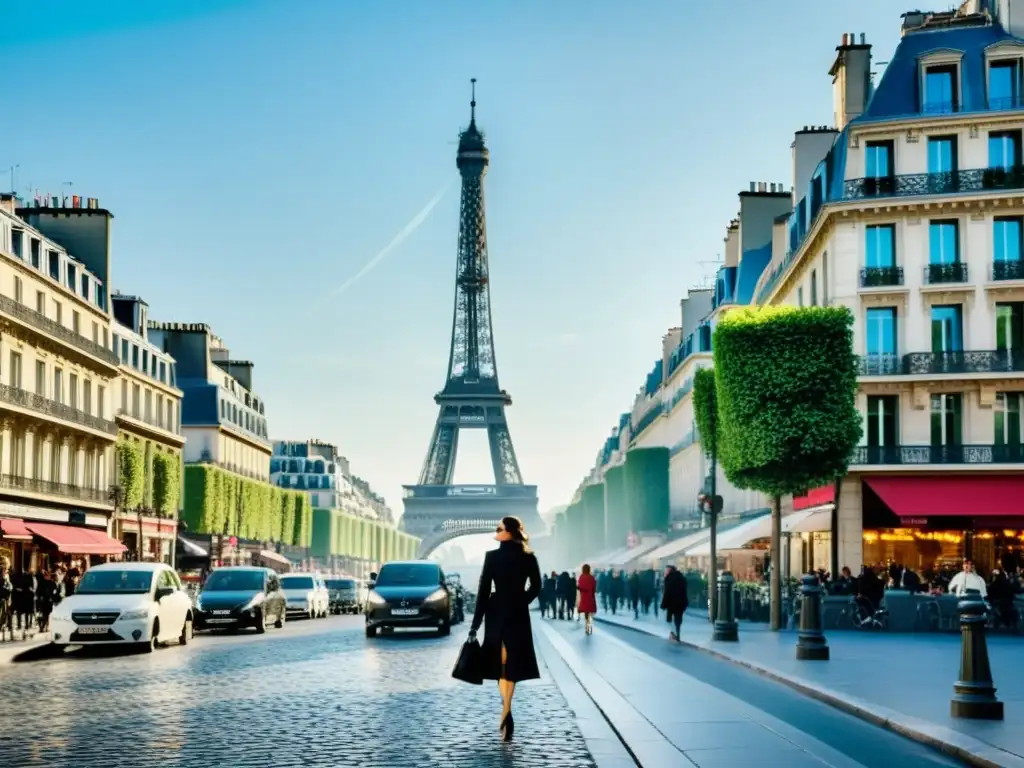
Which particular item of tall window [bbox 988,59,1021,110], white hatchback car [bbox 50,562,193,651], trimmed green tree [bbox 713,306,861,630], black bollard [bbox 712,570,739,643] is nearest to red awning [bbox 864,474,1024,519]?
trimmed green tree [bbox 713,306,861,630]

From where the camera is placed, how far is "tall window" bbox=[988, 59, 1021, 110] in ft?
140

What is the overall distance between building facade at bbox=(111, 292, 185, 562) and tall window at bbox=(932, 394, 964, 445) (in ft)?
108

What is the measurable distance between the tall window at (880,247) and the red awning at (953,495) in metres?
6.01

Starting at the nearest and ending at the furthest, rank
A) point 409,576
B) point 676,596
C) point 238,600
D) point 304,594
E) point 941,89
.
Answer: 1. point 676,596
2. point 409,576
3. point 238,600
4. point 941,89
5. point 304,594

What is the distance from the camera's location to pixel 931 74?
43.4m

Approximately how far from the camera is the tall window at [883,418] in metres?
43.8

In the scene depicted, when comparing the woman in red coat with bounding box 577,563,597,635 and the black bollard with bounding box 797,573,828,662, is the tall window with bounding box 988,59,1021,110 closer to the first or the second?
the woman in red coat with bounding box 577,563,597,635

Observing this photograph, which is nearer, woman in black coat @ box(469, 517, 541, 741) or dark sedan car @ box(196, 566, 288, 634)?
woman in black coat @ box(469, 517, 541, 741)

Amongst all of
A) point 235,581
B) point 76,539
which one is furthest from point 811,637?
point 76,539

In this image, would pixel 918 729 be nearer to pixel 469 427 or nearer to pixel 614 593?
pixel 614 593

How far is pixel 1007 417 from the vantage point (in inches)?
1694

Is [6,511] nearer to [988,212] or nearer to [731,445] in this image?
[731,445]

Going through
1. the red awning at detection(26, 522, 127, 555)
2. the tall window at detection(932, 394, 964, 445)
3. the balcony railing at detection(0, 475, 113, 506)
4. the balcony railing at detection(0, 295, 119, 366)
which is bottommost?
the red awning at detection(26, 522, 127, 555)

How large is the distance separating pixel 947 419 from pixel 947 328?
2528 mm
